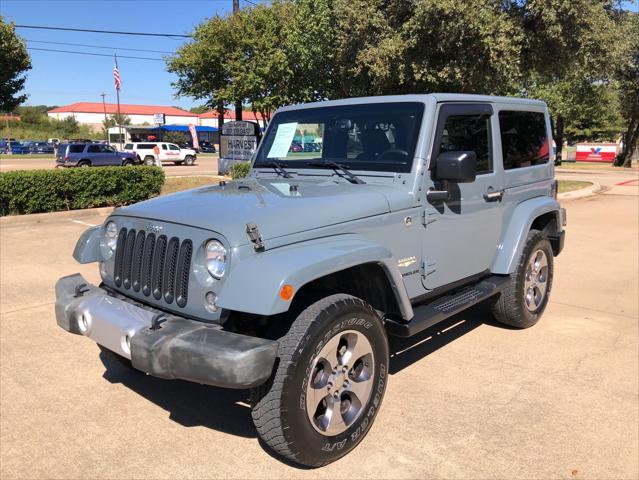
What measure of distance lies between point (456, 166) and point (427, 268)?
→ 0.70 m

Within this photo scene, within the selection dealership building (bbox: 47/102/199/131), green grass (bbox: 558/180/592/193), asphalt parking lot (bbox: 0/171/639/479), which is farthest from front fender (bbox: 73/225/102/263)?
dealership building (bbox: 47/102/199/131)

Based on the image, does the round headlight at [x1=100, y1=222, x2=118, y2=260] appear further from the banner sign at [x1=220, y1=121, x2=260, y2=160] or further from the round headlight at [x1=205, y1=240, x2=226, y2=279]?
the banner sign at [x1=220, y1=121, x2=260, y2=160]

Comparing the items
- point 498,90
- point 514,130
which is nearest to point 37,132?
point 498,90

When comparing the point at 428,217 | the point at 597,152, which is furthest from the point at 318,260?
the point at 597,152

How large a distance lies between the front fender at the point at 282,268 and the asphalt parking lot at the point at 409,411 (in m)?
1.00

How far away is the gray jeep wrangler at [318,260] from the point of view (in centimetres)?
252

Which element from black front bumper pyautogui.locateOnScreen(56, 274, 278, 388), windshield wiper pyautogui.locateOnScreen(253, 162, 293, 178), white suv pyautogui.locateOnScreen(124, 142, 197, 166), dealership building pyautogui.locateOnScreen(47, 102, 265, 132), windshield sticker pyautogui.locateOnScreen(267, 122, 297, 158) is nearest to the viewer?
black front bumper pyautogui.locateOnScreen(56, 274, 278, 388)

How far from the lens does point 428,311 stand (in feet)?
11.6

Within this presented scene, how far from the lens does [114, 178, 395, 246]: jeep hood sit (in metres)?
2.70

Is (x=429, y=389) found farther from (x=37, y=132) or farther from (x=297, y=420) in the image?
(x=37, y=132)

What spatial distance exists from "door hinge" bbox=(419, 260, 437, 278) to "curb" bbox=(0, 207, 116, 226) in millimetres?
9284

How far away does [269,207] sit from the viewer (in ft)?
9.45

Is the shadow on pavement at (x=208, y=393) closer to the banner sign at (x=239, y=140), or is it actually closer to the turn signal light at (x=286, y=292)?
the turn signal light at (x=286, y=292)

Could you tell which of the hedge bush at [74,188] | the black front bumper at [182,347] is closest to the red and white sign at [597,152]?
the hedge bush at [74,188]
